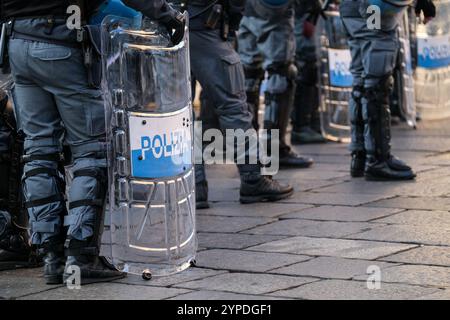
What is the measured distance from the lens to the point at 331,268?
5.09 metres

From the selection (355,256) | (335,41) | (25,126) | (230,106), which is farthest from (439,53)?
(25,126)

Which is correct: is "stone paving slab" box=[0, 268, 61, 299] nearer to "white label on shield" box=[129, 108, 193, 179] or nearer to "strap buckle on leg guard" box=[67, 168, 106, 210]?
"strap buckle on leg guard" box=[67, 168, 106, 210]

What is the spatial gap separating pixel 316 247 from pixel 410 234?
0.52m

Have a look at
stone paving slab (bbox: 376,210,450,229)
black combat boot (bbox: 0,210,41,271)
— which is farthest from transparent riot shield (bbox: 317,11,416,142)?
black combat boot (bbox: 0,210,41,271)

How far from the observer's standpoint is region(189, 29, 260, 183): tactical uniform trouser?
6562 millimetres

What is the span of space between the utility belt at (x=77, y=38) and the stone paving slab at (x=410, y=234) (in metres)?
1.63

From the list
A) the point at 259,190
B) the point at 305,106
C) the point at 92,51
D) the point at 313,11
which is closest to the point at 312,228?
the point at 259,190

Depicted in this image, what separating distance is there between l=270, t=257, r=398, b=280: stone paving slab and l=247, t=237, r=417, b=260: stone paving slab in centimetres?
11

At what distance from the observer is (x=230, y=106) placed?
21.8 feet

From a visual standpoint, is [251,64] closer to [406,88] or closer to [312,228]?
[406,88]

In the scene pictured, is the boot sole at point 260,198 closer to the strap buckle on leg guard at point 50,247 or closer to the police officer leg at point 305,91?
the strap buckle on leg guard at point 50,247

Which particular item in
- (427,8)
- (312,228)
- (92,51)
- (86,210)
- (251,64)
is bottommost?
(312,228)

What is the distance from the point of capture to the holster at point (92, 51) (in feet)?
16.2

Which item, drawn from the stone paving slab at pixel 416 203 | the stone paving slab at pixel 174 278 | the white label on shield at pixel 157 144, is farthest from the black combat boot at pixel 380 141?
the white label on shield at pixel 157 144
